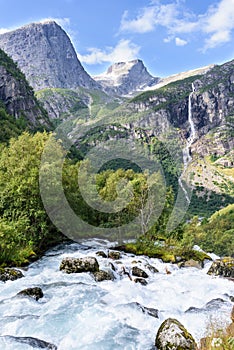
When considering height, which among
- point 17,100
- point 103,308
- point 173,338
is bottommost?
point 103,308

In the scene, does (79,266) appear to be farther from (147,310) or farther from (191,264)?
(191,264)

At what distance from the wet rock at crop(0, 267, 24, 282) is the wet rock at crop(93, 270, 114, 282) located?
5.35 m

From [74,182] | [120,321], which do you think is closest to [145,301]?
[120,321]

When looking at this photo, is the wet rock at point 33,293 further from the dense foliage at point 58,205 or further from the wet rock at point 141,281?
the wet rock at point 141,281

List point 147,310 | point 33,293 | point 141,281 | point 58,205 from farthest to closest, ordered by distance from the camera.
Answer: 1. point 58,205
2. point 141,281
3. point 33,293
4. point 147,310

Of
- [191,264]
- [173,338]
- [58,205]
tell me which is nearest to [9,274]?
[173,338]

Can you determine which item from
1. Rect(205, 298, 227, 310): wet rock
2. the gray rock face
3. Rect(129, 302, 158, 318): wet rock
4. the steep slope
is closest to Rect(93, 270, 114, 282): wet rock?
Rect(129, 302, 158, 318): wet rock

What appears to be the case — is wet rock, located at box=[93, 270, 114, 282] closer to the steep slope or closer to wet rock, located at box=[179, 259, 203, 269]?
wet rock, located at box=[179, 259, 203, 269]

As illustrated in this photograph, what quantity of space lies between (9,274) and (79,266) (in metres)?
5.18

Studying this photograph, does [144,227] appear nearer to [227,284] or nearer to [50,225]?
[50,225]

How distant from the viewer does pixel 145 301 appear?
731 inches

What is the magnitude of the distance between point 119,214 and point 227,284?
20.3 meters

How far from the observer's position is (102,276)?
22.7 m

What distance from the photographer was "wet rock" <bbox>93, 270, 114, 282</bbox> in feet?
73.4
